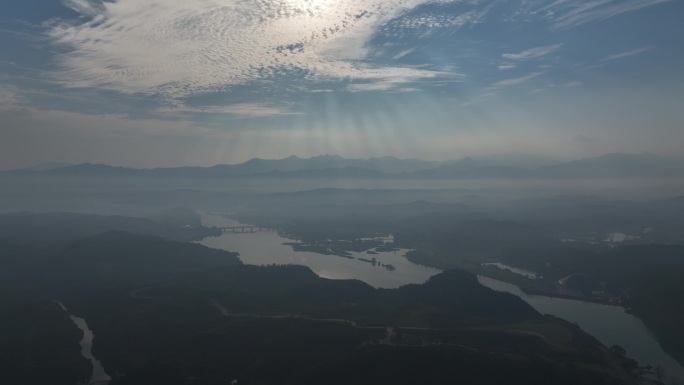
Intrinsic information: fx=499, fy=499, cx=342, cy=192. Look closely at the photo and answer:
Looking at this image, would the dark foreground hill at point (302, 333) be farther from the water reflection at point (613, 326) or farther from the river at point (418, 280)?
the river at point (418, 280)

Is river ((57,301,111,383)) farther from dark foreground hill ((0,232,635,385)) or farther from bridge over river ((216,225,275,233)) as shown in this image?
bridge over river ((216,225,275,233))

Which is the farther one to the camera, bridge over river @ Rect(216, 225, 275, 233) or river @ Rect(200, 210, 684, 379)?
bridge over river @ Rect(216, 225, 275, 233)

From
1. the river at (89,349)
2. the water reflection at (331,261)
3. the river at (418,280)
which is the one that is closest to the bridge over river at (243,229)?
the river at (418,280)

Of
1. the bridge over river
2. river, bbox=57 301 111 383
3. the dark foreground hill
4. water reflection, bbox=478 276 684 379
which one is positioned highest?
the dark foreground hill

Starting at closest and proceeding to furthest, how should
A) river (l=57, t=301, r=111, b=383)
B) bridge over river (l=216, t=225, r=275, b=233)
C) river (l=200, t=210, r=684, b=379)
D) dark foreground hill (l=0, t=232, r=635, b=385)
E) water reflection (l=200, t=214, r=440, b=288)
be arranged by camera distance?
dark foreground hill (l=0, t=232, r=635, b=385), river (l=57, t=301, r=111, b=383), river (l=200, t=210, r=684, b=379), water reflection (l=200, t=214, r=440, b=288), bridge over river (l=216, t=225, r=275, b=233)

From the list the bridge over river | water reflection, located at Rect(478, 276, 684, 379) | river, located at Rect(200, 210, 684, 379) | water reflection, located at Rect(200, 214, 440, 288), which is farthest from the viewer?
the bridge over river

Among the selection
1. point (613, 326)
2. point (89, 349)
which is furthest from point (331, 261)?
point (89, 349)

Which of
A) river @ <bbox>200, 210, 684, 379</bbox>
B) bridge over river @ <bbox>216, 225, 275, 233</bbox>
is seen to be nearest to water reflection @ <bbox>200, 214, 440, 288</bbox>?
river @ <bbox>200, 210, 684, 379</bbox>

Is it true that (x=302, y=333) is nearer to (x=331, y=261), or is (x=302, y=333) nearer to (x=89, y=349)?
(x=89, y=349)

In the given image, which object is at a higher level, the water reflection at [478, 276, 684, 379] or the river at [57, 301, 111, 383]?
the river at [57, 301, 111, 383]
